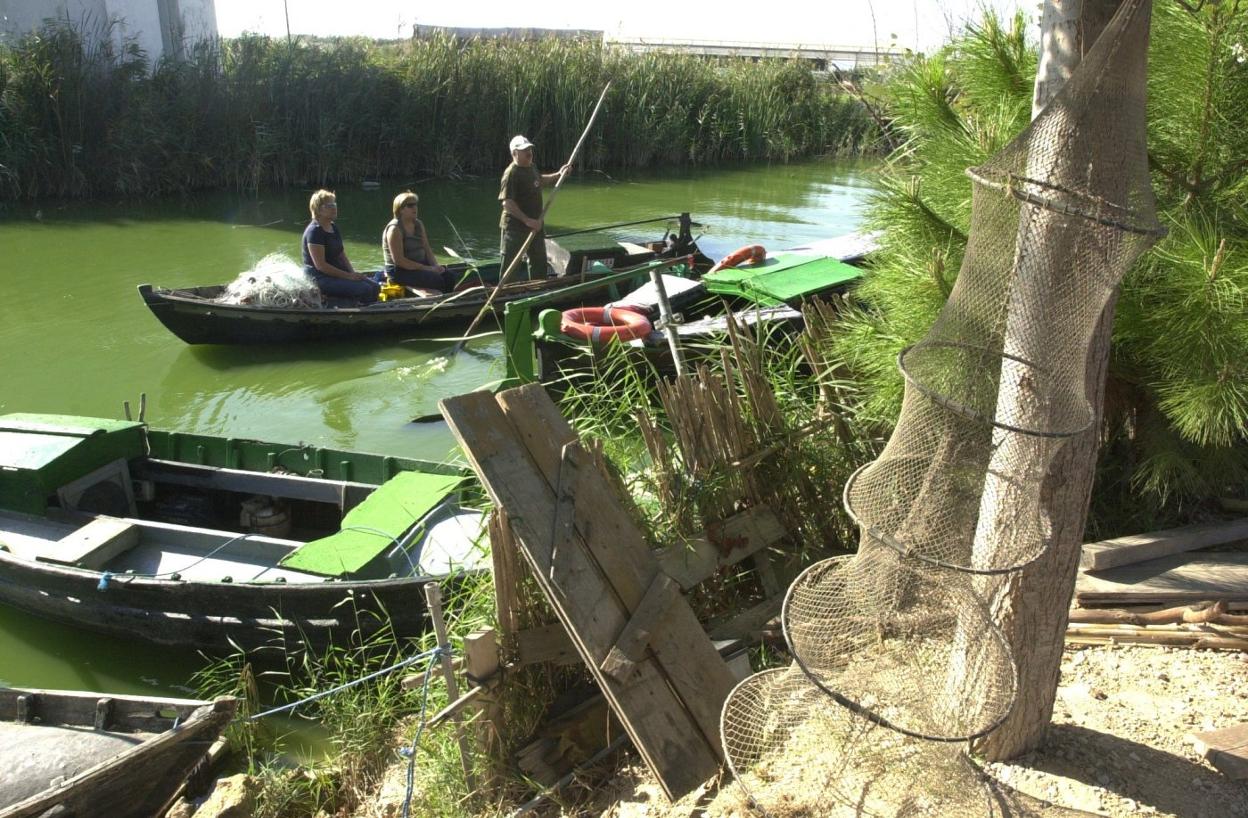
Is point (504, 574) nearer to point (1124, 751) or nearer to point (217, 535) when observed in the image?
point (1124, 751)

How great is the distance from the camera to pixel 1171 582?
13.7 feet

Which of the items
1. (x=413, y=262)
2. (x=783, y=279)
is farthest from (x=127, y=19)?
(x=783, y=279)

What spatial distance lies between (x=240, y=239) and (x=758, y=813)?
16.2 metres

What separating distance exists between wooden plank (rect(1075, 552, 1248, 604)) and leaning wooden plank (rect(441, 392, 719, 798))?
170 cm

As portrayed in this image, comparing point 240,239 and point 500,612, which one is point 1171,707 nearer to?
point 500,612

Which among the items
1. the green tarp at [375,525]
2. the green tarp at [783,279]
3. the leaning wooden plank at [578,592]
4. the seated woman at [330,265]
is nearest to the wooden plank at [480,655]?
the leaning wooden plank at [578,592]

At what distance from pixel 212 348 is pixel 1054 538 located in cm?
1105

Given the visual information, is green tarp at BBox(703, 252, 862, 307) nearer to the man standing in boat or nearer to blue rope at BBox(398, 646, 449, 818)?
the man standing in boat

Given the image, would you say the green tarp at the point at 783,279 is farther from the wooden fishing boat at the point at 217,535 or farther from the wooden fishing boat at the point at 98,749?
A: the wooden fishing boat at the point at 98,749

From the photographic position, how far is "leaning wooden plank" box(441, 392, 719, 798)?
144 inches

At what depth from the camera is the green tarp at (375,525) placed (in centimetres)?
580

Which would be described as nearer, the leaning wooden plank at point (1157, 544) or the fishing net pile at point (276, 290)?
the leaning wooden plank at point (1157, 544)

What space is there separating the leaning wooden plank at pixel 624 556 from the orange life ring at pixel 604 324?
4.02m

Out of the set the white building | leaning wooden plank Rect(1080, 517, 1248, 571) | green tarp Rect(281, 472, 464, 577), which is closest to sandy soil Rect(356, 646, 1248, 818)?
leaning wooden plank Rect(1080, 517, 1248, 571)
